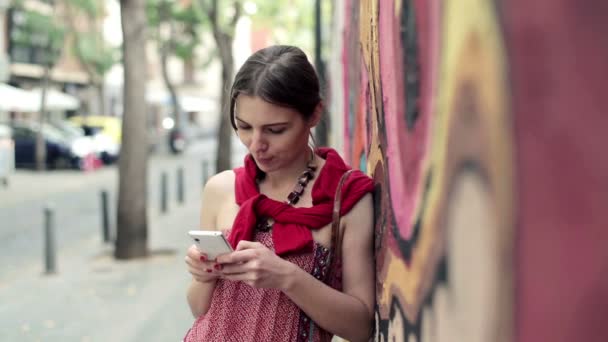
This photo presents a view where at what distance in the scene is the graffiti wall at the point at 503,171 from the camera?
0.91 meters

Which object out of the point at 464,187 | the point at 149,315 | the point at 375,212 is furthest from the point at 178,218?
the point at 464,187

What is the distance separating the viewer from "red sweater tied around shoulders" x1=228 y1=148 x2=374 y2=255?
6.89ft

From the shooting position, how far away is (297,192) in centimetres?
218

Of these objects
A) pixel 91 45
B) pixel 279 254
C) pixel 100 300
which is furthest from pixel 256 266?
pixel 91 45

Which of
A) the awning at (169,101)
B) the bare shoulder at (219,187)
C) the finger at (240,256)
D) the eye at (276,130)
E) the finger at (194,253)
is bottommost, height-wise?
the awning at (169,101)

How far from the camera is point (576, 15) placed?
2.98 ft

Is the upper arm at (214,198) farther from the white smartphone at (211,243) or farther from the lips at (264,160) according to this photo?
the white smartphone at (211,243)

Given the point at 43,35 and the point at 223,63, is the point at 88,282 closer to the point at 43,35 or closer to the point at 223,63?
the point at 223,63

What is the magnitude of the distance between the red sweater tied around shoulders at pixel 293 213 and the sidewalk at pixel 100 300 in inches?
199

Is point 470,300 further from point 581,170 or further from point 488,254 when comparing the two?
point 581,170

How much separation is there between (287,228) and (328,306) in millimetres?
210

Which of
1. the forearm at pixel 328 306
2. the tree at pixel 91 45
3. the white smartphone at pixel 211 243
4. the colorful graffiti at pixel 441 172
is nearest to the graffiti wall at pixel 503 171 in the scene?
the colorful graffiti at pixel 441 172

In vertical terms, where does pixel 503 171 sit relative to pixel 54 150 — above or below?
above

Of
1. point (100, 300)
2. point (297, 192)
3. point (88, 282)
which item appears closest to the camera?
point (297, 192)
